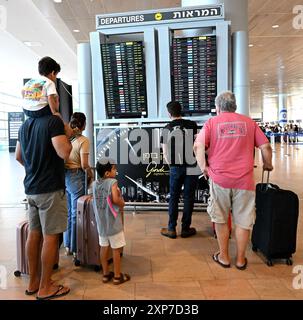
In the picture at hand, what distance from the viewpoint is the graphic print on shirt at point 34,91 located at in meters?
2.48

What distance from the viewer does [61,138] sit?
8.02 feet

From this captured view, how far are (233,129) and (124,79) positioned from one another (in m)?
2.45

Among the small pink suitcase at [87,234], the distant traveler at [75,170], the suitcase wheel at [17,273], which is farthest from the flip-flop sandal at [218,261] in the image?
the suitcase wheel at [17,273]

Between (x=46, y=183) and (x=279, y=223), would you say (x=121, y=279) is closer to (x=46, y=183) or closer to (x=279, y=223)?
(x=46, y=183)

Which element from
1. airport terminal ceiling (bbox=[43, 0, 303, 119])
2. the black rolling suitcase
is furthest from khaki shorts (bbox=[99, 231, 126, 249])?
airport terminal ceiling (bbox=[43, 0, 303, 119])

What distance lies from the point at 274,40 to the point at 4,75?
12.9m

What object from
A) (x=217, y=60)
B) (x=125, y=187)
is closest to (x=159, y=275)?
(x=125, y=187)

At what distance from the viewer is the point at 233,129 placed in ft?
9.73

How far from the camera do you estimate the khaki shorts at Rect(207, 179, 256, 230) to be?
3.01 meters

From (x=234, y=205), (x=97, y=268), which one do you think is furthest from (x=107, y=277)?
(x=234, y=205)

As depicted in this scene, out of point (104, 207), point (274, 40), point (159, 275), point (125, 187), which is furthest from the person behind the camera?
point (274, 40)

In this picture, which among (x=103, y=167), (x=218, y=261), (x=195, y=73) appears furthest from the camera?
(x=195, y=73)

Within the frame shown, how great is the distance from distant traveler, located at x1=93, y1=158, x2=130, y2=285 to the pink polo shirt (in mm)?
930

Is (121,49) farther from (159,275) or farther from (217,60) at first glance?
(159,275)
